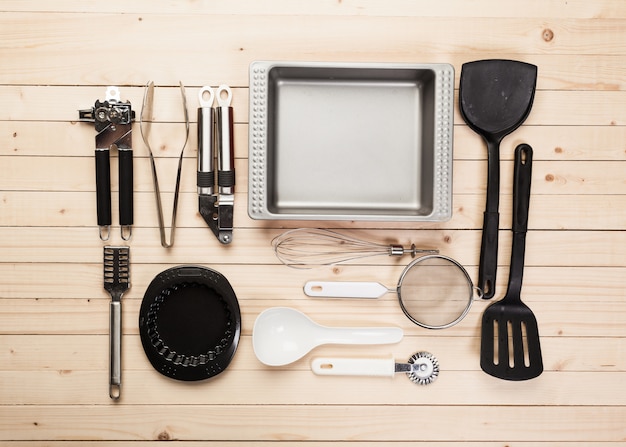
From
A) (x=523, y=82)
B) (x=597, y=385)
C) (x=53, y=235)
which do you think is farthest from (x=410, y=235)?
(x=53, y=235)

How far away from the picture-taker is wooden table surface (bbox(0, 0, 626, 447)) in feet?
3.17

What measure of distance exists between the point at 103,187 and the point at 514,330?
90 centimetres

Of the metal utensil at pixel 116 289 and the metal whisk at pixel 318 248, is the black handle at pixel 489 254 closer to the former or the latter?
the metal whisk at pixel 318 248

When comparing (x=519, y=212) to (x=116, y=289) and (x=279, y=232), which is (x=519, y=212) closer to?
(x=279, y=232)

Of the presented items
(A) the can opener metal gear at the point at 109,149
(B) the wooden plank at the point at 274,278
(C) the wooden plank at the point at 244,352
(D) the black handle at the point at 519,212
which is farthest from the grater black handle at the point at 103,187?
(D) the black handle at the point at 519,212

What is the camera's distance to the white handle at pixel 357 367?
0.96 metres

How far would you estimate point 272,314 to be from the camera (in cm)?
97

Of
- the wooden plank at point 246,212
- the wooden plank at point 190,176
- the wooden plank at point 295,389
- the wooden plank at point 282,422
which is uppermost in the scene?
the wooden plank at point 190,176

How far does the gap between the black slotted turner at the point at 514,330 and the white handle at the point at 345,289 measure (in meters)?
0.24

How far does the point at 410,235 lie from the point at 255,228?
0.33 meters

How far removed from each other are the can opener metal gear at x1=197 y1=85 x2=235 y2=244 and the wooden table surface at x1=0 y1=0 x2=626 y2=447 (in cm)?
3

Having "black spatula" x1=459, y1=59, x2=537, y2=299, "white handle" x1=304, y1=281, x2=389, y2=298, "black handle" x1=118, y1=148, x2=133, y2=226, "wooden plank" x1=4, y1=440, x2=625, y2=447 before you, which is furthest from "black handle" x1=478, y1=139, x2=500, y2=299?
"black handle" x1=118, y1=148, x2=133, y2=226

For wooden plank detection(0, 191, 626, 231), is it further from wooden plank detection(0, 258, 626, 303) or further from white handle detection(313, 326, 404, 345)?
white handle detection(313, 326, 404, 345)

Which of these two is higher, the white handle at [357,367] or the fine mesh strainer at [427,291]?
the fine mesh strainer at [427,291]
